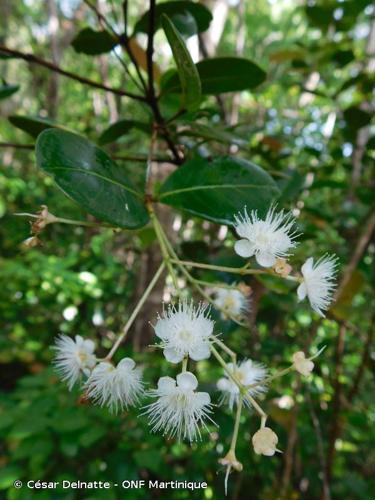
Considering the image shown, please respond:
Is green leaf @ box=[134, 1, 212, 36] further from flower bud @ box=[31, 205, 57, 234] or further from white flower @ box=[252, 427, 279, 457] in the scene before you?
white flower @ box=[252, 427, 279, 457]

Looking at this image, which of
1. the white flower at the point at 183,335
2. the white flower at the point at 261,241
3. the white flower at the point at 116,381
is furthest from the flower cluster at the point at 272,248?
the white flower at the point at 116,381

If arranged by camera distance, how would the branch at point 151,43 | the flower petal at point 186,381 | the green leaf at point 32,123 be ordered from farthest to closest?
the green leaf at point 32,123, the branch at point 151,43, the flower petal at point 186,381

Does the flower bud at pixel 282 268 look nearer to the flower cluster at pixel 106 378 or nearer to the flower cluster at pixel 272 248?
the flower cluster at pixel 272 248

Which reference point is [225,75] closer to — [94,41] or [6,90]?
[94,41]

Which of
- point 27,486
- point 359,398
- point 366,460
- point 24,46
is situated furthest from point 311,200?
point 24,46

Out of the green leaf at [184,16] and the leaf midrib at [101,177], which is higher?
the green leaf at [184,16]

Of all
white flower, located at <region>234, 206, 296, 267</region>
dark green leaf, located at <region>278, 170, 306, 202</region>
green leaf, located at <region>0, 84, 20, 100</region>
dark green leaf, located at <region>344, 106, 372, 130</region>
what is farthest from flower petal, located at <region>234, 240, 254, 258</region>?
dark green leaf, located at <region>344, 106, 372, 130</region>

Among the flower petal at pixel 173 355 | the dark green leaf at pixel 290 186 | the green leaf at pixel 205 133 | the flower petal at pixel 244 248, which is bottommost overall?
the flower petal at pixel 173 355
